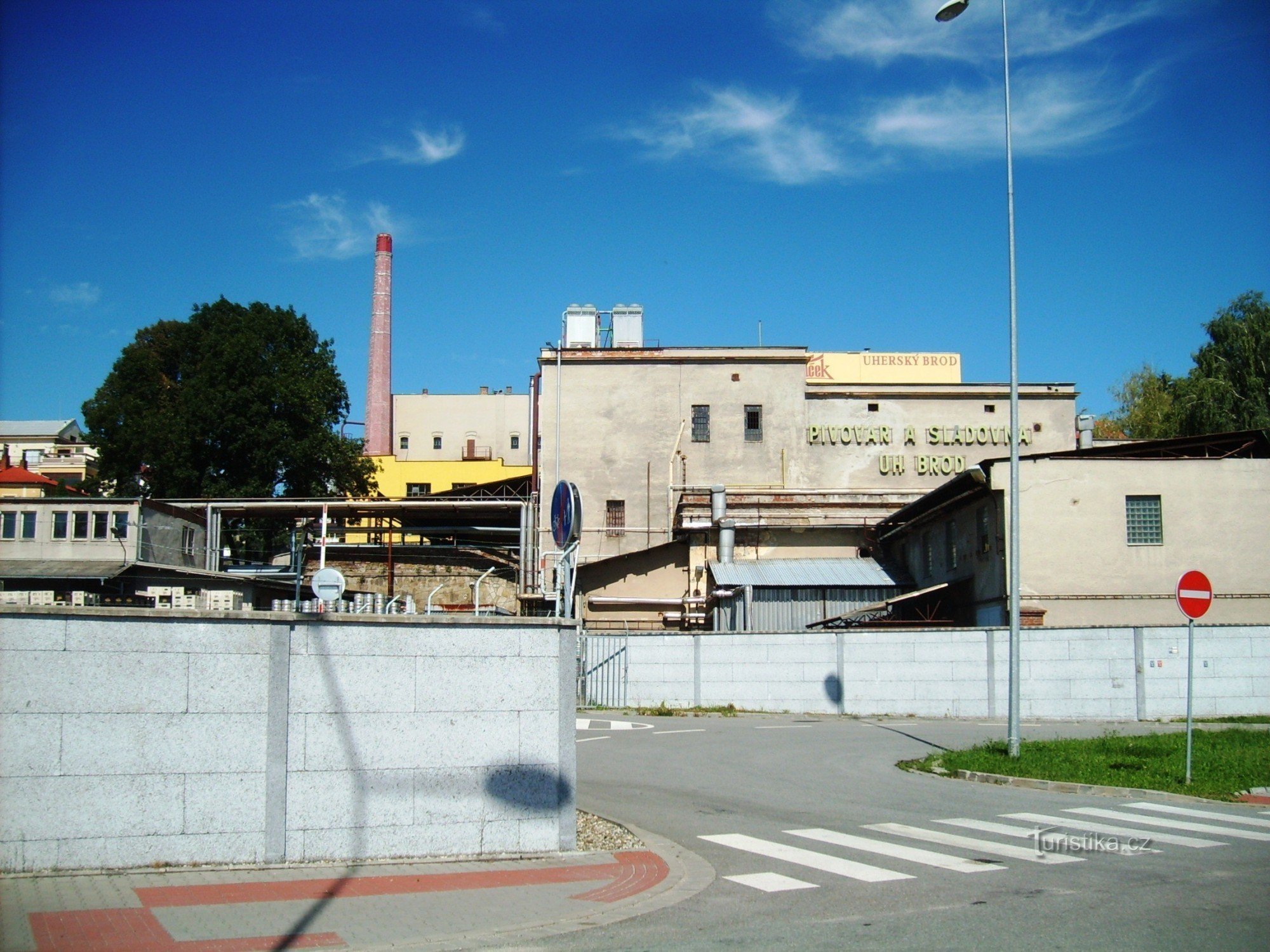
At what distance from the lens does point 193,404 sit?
170ft

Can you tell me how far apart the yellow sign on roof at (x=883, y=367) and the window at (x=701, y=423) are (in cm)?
1614

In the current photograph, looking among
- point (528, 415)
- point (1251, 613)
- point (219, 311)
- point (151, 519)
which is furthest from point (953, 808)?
point (528, 415)

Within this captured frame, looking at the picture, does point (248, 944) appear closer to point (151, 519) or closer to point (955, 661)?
point (955, 661)

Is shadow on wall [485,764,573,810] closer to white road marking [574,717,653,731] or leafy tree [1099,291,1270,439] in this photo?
white road marking [574,717,653,731]

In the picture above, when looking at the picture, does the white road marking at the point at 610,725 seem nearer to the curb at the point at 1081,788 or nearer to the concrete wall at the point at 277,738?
the curb at the point at 1081,788

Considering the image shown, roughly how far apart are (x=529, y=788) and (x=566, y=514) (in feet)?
10.8

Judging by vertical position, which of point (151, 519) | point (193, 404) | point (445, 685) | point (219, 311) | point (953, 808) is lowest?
point (953, 808)

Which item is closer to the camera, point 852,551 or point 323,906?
point 323,906

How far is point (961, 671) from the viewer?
91.2 feet

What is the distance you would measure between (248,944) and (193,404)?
157ft

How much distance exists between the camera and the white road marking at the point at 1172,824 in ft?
39.0

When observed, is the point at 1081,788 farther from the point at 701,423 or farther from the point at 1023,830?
the point at 701,423

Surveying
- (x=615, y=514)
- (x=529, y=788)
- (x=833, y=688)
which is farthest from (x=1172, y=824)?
(x=615, y=514)

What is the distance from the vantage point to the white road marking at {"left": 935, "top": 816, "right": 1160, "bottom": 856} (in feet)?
36.0
